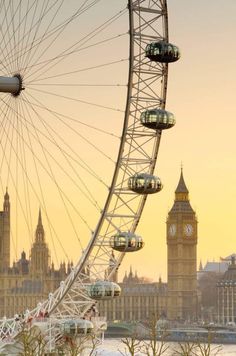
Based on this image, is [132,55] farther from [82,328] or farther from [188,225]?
[188,225]

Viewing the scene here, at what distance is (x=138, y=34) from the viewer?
886 inches

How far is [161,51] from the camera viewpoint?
2256 centimetres

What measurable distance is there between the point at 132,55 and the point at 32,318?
5.20 metres

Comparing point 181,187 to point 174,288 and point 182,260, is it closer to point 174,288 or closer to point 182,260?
point 182,260

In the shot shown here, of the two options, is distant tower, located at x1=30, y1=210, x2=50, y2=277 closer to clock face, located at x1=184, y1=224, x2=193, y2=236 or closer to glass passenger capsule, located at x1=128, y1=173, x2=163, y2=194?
clock face, located at x1=184, y1=224, x2=193, y2=236

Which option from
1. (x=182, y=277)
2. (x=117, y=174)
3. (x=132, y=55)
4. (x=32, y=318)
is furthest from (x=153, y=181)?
(x=182, y=277)

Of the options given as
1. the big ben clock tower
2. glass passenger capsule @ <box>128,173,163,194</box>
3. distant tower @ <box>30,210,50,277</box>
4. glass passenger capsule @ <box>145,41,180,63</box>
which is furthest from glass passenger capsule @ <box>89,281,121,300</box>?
the big ben clock tower

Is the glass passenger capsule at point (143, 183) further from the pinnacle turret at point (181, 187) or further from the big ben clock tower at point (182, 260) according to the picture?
the pinnacle turret at point (181, 187)

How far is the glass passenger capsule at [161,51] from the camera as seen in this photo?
888 inches

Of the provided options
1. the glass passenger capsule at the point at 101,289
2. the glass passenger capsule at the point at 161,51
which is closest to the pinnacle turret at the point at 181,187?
the glass passenger capsule at the point at 101,289

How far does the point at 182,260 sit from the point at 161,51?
77.1 meters

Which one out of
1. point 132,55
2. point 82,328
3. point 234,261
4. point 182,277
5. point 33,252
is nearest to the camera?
point 132,55

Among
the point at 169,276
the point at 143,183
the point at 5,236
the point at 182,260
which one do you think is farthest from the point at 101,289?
the point at 169,276

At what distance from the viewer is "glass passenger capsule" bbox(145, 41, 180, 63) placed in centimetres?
2256
